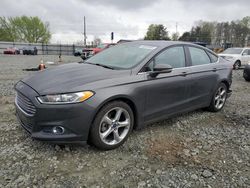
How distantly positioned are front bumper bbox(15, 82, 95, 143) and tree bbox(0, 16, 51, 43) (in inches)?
2559

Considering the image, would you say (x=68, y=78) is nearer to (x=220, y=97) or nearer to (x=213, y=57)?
(x=213, y=57)

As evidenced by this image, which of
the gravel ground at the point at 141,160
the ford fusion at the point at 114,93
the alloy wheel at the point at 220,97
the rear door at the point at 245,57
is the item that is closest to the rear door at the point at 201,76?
the ford fusion at the point at 114,93

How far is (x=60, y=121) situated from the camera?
247 centimetres

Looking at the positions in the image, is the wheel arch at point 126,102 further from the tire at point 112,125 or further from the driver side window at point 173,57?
the driver side window at point 173,57

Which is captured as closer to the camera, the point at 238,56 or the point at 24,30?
the point at 238,56

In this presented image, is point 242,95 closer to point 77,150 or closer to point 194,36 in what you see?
point 77,150

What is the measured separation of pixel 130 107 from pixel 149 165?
0.85 m

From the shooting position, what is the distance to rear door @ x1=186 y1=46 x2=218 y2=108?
12.9 ft

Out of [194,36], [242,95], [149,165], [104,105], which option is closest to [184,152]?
[149,165]

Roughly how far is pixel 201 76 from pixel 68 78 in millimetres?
2576

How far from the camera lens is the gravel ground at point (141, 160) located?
7.59 ft

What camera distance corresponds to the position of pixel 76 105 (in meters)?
2.47

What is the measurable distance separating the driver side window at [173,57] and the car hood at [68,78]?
2.35ft

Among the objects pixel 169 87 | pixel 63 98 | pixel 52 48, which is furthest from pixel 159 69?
pixel 52 48
